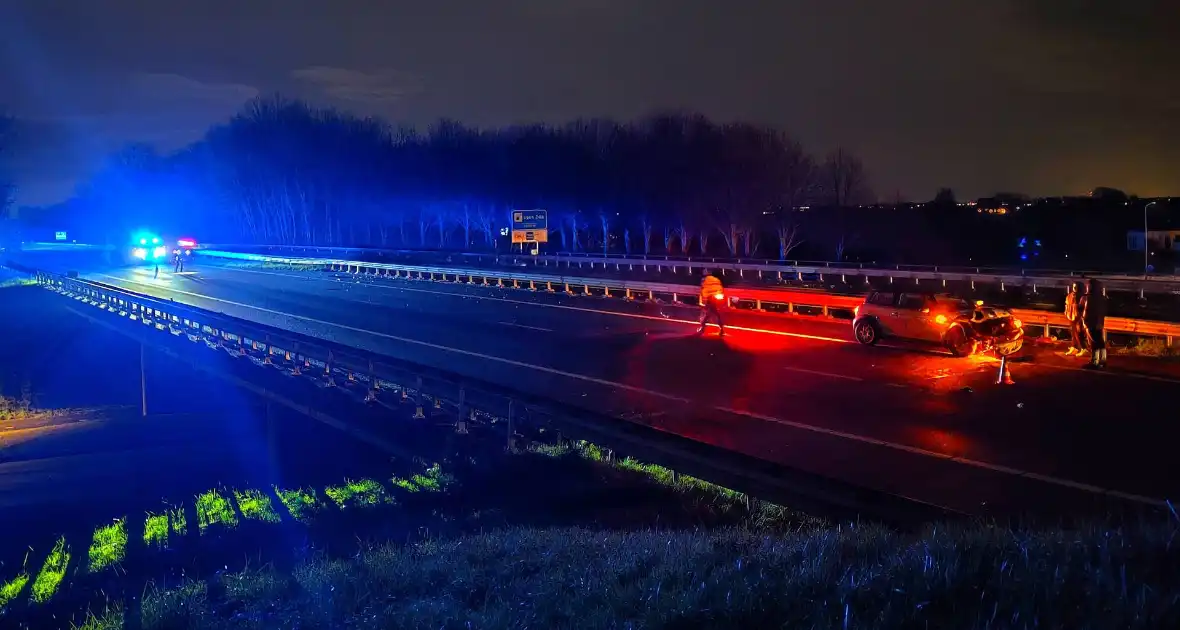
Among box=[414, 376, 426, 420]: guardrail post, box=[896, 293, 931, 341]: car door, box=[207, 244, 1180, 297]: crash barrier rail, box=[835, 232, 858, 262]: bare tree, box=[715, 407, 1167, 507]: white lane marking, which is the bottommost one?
box=[715, 407, 1167, 507]: white lane marking

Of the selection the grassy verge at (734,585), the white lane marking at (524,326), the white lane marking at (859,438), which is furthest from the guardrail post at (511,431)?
the white lane marking at (524,326)

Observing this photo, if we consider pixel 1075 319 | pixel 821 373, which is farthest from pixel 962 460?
pixel 1075 319

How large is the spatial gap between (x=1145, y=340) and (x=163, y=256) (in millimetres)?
80370

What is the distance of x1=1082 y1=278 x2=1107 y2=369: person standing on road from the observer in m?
19.3

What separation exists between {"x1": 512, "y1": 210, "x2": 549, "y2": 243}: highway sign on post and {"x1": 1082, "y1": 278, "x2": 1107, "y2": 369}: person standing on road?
120ft

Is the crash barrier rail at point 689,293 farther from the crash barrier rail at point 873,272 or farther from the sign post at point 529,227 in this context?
the crash barrier rail at point 873,272

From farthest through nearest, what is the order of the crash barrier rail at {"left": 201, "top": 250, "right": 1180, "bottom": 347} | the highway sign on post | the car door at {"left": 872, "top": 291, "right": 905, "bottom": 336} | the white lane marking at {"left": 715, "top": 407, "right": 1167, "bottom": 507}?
the highway sign on post
the car door at {"left": 872, "top": 291, "right": 905, "bottom": 336}
the crash barrier rail at {"left": 201, "top": 250, "right": 1180, "bottom": 347}
the white lane marking at {"left": 715, "top": 407, "right": 1167, "bottom": 507}

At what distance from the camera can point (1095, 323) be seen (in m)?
19.5

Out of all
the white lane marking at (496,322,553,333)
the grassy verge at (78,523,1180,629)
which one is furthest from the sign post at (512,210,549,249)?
the grassy verge at (78,523,1180,629)

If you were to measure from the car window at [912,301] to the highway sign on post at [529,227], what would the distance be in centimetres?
3246

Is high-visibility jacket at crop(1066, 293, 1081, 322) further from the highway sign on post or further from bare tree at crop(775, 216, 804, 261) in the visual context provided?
bare tree at crop(775, 216, 804, 261)

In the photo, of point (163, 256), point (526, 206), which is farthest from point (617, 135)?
point (163, 256)

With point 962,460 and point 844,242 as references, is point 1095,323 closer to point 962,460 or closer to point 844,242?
point 962,460

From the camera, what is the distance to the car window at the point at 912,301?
877 inches
